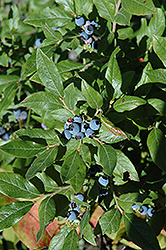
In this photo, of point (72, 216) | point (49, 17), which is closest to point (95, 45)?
point (49, 17)

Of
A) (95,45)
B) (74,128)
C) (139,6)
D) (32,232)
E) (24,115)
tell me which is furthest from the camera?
(24,115)

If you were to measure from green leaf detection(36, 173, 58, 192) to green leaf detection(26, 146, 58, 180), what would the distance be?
210 mm

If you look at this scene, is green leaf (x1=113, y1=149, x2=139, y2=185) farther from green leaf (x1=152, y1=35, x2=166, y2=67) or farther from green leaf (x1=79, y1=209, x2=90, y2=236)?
green leaf (x1=152, y1=35, x2=166, y2=67)

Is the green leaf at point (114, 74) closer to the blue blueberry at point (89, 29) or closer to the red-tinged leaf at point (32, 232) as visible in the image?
the blue blueberry at point (89, 29)

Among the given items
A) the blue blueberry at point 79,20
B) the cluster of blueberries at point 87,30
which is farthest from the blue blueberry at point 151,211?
the blue blueberry at point 79,20

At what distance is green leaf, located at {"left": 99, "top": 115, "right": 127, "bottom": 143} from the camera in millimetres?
977

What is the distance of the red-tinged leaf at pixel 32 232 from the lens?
5.82 ft

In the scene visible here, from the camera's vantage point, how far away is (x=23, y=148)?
1.15m

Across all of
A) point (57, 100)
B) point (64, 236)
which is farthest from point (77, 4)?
point (64, 236)

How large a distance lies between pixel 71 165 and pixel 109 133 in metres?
0.21

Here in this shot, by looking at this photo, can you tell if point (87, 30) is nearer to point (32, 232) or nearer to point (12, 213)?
point (12, 213)

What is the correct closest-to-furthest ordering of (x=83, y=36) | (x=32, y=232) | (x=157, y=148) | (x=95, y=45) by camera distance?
(x=157, y=148) < (x=83, y=36) < (x=95, y=45) < (x=32, y=232)

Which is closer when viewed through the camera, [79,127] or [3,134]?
[79,127]

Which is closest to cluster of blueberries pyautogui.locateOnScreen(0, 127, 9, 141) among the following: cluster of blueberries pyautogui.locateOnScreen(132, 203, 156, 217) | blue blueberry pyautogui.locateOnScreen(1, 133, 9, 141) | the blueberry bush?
blue blueberry pyautogui.locateOnScreen(1, 133, 9, 141)
